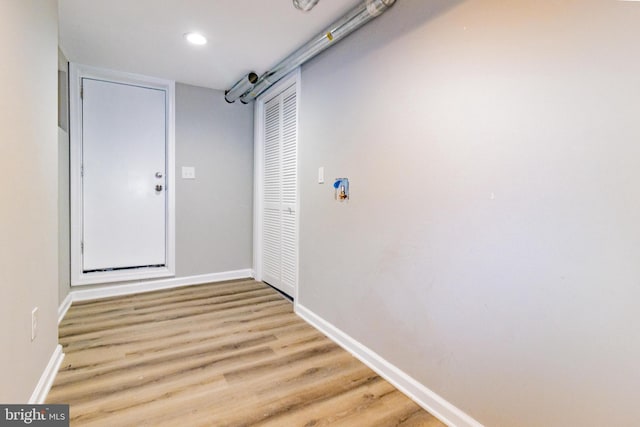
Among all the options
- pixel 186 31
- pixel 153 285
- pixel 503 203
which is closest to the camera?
pixel 503 203

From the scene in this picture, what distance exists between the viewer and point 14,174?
1.23 meters

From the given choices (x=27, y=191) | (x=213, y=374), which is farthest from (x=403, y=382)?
(x=27, y=191)

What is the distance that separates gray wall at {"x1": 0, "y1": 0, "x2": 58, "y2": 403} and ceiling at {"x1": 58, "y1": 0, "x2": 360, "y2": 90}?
0.46 m

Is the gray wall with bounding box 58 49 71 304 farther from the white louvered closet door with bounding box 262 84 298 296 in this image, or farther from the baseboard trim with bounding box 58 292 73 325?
the white louvered closet door with bounding box 262 84 298 296

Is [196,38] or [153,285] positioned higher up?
[196,38]

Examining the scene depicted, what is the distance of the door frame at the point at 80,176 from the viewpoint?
9.49 ft

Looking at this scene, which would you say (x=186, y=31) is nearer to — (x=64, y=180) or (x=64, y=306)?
(x=64, y=180)

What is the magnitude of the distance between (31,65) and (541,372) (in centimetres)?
246

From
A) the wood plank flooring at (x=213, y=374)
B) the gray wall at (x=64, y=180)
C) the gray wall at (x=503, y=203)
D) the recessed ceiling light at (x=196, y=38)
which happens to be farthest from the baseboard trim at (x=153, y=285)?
the recessed ceiling light at (x=196, y=38)

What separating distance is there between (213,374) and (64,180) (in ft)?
7.37

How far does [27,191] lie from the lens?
4.47ft

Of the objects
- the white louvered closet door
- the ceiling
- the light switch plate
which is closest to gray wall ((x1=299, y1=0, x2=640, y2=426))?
→ the ceiling

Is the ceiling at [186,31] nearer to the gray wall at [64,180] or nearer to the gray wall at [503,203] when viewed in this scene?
the gray wall at [64,180]

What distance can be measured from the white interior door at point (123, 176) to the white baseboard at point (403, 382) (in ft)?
7.11
